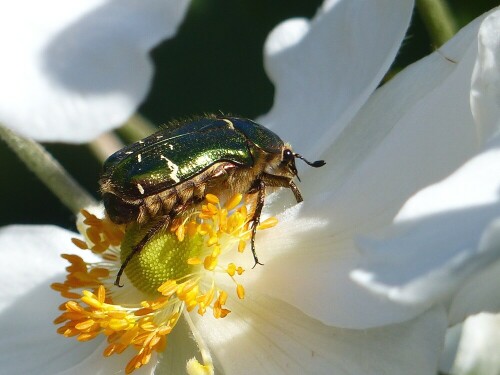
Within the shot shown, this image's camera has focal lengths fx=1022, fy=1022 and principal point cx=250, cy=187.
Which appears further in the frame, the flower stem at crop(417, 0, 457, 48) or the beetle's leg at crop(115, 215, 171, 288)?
the flower stem at crop(417, 0, 457, 48)

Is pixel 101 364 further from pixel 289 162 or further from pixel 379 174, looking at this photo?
pixel 379 174

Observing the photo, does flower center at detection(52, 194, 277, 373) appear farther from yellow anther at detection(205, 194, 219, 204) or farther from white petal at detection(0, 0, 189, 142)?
white petal at detection(0, 0, 189, 142)

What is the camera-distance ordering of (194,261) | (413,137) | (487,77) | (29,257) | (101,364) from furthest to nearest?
(29,257) → (101,364) → (194,261) → (413,137) → (487,77)

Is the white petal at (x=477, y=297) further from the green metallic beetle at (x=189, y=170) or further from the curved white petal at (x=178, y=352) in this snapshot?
the curved white petal at (x=178, y=352)

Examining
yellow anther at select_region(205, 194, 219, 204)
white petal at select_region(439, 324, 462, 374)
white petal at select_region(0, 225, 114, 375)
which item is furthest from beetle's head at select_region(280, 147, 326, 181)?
white petal at select_region(0, 225, 114, 375)

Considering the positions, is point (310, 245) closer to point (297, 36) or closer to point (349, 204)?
point (349, 204)

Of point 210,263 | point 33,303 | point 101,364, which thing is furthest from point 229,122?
point 33,303

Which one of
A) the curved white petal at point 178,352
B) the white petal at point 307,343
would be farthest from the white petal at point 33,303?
the white petal at point 307,343
